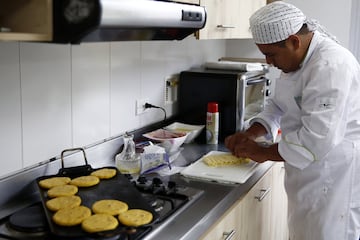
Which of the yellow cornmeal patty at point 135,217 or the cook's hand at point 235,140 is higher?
the cook's hand at point 235,140

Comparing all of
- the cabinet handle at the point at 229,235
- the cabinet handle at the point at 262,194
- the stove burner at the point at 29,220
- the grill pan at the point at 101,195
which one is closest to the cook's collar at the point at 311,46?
the cabinet handle at the point at 262,194

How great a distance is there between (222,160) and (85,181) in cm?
Result: 59

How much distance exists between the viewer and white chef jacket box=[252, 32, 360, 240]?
143cm

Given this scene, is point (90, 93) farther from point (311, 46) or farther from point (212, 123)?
point (311, 46)

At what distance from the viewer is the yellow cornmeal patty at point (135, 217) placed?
1.10 meters

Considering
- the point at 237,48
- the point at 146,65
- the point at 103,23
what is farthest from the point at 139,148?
the point at 237,48

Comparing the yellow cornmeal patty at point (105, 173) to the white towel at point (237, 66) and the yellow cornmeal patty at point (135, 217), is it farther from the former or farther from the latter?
the white towel at point (237, 66)

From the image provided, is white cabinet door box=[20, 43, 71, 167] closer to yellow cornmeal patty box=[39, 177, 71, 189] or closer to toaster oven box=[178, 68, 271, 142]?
yellow cornmeal patty box=[39, 177, 71, 189]

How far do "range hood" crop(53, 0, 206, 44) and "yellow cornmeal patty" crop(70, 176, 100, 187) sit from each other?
1.35 feet

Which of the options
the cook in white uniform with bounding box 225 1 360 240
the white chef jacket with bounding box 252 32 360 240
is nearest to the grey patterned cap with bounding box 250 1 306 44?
the cook in white uniform with bounding box 225 1 360 240

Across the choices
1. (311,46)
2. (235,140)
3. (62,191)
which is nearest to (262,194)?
(235,140)

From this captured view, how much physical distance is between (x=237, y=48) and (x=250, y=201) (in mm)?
1372

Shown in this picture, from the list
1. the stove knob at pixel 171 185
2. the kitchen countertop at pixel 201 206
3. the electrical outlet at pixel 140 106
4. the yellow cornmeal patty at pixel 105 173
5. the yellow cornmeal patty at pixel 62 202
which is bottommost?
the kitchen countertop at pixel 201 206

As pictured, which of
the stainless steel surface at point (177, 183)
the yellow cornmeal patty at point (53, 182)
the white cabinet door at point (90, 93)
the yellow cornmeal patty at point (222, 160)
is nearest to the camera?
the stainless steel surface at point (177, 183)
